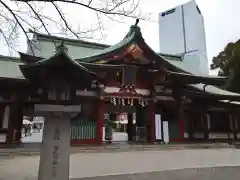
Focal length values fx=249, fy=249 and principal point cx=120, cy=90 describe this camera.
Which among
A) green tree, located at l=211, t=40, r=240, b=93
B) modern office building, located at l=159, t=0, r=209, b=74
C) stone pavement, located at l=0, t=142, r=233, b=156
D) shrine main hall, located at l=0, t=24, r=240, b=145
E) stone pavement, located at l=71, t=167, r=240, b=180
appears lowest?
stone pavement, located at l=71, t=167, r=240, b=180

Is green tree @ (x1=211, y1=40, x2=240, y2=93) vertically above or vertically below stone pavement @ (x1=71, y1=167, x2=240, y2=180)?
above

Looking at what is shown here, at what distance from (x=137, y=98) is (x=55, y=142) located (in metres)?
9.92

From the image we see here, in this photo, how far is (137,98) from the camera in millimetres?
14789

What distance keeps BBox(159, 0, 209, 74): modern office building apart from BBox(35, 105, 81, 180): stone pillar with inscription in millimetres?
21269

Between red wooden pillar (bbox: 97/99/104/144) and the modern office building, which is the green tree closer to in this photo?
the modern office building

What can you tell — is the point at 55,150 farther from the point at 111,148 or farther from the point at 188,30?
the point at 188,30

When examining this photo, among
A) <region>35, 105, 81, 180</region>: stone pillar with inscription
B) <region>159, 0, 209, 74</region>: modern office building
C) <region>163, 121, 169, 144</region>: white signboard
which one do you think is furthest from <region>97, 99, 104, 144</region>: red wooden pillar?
<region>159, 0, 209, 74</region>: modern office building

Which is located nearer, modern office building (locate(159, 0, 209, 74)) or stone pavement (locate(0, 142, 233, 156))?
stone pavement (locate(0, 142, 233, 156))

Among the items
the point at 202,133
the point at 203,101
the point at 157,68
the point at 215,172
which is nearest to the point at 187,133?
the point at 202,133

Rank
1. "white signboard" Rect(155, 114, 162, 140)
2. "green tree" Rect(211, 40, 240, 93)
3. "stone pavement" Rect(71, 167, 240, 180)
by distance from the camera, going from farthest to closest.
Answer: "green tree" Rect(211, 40, 240, 93) → "white signboard" Rect(155, 114, 162, 140) → "stone pavement" Rect(71, 167, 240, 180)

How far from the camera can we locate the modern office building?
25719 millimetres

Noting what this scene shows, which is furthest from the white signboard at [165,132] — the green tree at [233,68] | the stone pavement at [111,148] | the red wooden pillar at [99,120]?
the green tree at [233,68]

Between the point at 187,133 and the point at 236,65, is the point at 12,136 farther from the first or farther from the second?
the point at 236,65

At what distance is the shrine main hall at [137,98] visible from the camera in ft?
43.0
